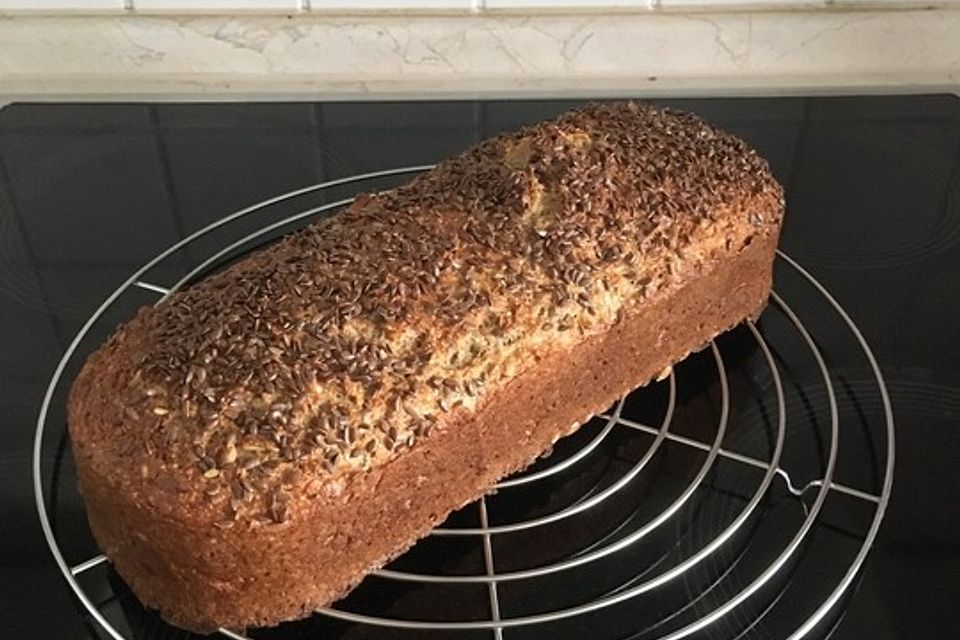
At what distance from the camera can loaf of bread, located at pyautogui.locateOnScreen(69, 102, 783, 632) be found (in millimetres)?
935

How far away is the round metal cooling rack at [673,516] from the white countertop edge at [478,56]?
0.45 m

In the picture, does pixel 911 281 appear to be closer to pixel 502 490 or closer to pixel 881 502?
pixel 881 502

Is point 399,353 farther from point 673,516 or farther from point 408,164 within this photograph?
point 408,164

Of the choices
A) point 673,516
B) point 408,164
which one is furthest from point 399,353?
point 408,164

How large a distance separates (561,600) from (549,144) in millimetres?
453

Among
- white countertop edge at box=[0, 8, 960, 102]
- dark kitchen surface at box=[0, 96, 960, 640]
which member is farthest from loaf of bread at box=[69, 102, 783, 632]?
white countertop edge at box=[0, 8, 960, 102]

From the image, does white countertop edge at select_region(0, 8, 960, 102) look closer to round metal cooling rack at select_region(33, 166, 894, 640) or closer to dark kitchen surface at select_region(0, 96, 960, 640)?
dark kitchen surface at select_region(0, 96, 960, 640)

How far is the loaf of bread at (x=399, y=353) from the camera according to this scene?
935mm

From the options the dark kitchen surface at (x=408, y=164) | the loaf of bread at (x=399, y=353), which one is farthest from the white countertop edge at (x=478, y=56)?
the loaf of bread at (x=399, y=353)

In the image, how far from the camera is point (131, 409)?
0.96 meters

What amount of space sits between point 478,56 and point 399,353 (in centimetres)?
74

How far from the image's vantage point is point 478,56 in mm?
1626

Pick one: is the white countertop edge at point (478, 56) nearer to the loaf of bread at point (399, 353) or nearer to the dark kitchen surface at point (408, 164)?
the dark kitchen surface at point (408, 164)

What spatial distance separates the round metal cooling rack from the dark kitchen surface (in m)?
0.02
